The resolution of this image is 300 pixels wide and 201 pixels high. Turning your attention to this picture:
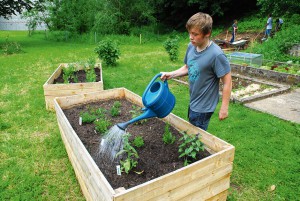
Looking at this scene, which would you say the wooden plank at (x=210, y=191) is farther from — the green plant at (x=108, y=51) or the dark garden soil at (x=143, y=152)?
the green plant at (x=108, y=51)

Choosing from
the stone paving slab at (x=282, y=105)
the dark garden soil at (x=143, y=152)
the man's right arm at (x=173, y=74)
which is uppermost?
the man's right arm at (x=173, y=74)

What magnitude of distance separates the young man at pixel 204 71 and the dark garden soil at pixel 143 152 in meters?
0.47

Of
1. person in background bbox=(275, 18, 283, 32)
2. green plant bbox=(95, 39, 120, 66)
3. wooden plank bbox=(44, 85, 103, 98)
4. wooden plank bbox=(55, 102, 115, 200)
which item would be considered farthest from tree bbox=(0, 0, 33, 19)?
wooden plank bbox=(55, 102, 115, 200)

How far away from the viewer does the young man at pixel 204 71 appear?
7.24 ft

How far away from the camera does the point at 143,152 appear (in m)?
2.80

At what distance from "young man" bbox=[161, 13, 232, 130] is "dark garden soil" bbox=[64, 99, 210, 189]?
1.55ft

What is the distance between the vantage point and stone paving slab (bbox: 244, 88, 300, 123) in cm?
464

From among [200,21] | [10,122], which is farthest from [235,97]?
[10,122]

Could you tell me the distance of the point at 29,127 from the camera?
173 inches

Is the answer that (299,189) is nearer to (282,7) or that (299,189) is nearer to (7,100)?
(7,100)

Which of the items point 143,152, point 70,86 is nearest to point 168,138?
point 143,152

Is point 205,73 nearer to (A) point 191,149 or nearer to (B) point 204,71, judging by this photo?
(B) point 204,71

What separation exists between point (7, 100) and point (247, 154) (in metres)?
5.24

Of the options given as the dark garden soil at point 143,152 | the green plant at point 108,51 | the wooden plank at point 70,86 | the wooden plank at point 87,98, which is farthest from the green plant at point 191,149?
the green plant at point 108,51
